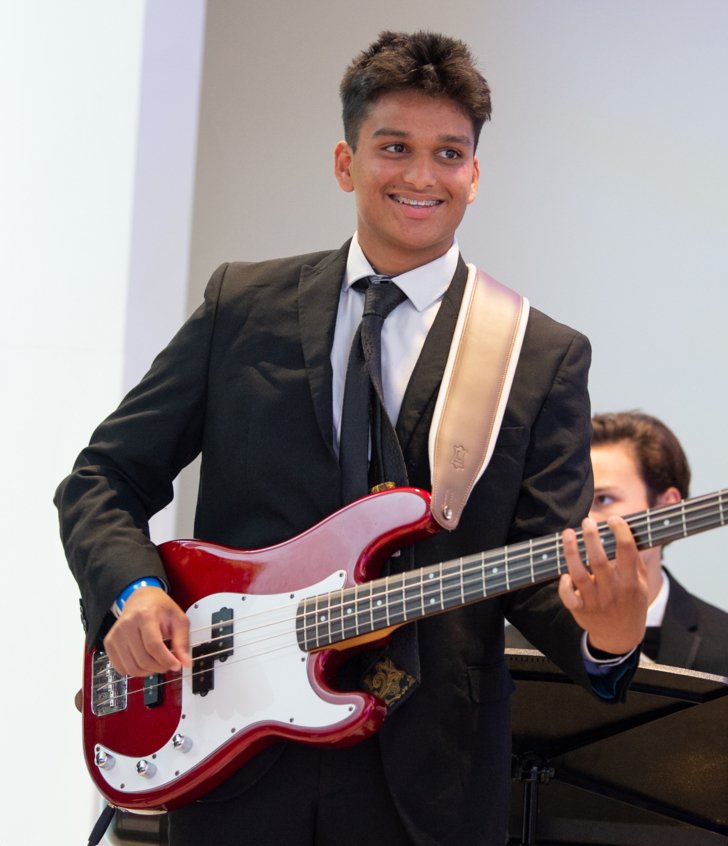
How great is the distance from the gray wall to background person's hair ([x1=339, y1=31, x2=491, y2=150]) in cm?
223

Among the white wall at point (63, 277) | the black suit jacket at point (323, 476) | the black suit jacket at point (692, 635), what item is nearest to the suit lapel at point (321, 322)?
the black suit jacket at point (323, 476)

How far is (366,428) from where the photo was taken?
1.88 metres

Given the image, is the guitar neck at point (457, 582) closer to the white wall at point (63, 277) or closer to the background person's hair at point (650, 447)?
the white wall at point (63, 277)

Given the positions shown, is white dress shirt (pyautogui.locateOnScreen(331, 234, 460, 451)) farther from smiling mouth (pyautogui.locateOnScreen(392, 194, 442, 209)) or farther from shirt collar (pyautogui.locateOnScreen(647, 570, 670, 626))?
shirt collar (pyautogui.locateOnScreen(647, 570, 670, 626))

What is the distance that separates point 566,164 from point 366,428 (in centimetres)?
271

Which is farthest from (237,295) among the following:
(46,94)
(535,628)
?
(46,94)

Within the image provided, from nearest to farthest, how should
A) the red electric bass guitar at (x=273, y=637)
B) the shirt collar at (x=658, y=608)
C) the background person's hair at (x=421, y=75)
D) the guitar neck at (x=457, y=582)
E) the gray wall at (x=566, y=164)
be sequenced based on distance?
the guitar neck at (x=457, y=582)
the red electric bass guitar at (x=273, y=637)
the background person's hair at (x=421, y=75)
the shirt collar at (x=658, y=608)
the gray wall at (x=566, y=164)

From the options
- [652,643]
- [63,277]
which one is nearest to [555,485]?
[63,277]

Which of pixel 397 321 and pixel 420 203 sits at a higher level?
pixel 420 203

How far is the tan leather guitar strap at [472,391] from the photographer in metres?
1.81

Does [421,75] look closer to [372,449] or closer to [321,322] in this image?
[321,322]

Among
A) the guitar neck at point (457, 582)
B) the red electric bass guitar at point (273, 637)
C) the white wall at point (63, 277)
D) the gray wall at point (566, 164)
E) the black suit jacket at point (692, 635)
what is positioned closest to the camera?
the guitar neck at point (457, 582)

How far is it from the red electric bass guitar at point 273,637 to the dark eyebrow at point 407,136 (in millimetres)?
616

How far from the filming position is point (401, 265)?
205 cm
